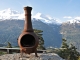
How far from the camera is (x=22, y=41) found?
8.63 metres

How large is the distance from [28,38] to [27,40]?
0.12 metres

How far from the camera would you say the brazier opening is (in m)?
8.58

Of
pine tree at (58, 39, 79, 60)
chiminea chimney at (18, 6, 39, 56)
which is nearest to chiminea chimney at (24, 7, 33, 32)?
chiminea chimney at (18, 6, 39, 56)


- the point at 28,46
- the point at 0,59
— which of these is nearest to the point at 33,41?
the point at 28,46

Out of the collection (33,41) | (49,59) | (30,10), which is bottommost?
(49,59)

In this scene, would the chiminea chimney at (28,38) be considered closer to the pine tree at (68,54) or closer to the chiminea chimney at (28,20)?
the chiminea chimney at (28,20)

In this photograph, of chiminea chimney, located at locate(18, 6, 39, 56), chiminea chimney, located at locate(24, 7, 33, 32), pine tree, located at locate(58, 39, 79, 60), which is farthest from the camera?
pine tree, located at locate(58, 39, 79, 60)

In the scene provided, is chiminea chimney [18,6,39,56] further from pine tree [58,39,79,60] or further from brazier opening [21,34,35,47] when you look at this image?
pine tree [58,39,79,60]

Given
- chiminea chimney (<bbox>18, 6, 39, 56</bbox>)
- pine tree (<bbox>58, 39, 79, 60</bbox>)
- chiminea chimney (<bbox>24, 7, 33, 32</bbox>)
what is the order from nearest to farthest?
chiminea chimney (<bbox>18, 6, 39, 56</bbox>) → chiminea chimney (<bbox>24, 7, 33, 32</bbox>) → pine tree (<bbox>58, 39, 79, 60</bbox>)

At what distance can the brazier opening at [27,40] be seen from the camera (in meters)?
8.58

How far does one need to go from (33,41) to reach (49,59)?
0.95 m

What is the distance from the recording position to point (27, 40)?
8.91 metres

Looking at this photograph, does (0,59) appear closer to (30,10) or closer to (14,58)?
(14,58)

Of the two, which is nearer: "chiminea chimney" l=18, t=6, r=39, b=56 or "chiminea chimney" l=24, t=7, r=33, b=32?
"chiminea chimney" l=18, t=6, r=39, b=56
